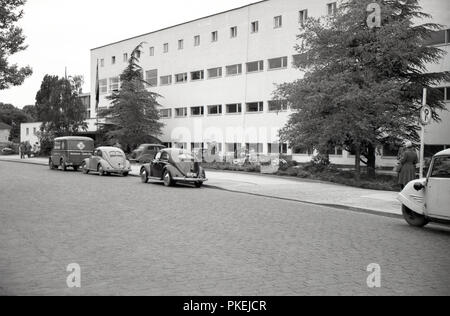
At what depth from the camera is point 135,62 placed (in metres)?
56.0

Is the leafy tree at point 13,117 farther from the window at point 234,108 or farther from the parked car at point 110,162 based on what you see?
the parked car at point 110,162

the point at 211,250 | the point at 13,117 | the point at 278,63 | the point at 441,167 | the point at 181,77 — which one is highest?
the point at 13,117

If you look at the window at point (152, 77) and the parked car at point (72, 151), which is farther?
the window at point (152, 77)

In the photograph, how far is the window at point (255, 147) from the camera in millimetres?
41503

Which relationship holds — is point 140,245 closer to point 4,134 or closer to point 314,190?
point 314,190

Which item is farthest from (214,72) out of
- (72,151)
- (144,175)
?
(144,175)

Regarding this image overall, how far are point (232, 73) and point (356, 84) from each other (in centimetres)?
2442

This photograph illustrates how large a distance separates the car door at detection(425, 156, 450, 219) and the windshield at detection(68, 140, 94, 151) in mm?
23930

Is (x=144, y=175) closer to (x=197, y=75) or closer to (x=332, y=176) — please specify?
(x=332, y=176)

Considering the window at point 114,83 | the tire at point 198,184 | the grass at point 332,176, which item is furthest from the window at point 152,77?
the tire at point 198,184

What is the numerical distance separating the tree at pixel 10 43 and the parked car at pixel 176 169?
7588 mm

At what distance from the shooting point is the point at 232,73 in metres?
44.2
